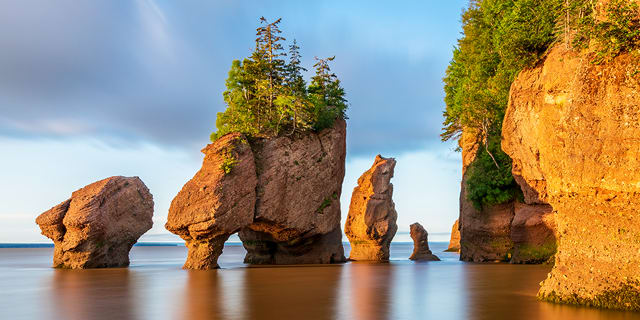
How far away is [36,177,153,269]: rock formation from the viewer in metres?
35.6

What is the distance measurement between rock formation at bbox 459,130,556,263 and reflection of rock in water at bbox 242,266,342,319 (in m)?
20.1

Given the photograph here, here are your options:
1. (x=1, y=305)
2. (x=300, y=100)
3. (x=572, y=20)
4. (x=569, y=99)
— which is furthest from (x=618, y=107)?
(x=300, y=100)

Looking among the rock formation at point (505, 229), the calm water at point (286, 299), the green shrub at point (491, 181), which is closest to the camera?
the calm water at point (286, 299)

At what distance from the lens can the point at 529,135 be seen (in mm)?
29281

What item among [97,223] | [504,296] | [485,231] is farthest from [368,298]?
[485,231]

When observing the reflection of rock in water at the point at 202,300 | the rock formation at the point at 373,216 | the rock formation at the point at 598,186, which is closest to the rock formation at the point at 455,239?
the rock formation at the point at 373,216

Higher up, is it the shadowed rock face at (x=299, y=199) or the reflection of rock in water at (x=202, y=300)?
the shadowed rock face at (x=299, y=199)

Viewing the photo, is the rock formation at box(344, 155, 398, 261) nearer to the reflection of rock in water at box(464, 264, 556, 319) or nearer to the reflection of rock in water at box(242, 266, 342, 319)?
the reflection of rock in water at box(464, 264, 556, 319)

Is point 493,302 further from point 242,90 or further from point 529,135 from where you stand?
point 242,90

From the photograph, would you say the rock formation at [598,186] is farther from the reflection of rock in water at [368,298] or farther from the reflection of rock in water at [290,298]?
the reflection of rock in water at [290,298]

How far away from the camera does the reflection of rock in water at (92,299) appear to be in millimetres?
15359

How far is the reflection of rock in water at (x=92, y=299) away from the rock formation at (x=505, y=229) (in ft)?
95.0

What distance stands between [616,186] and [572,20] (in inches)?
335

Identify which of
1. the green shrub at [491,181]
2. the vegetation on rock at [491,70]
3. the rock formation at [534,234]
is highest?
the vegetation on rock at [491,70]
